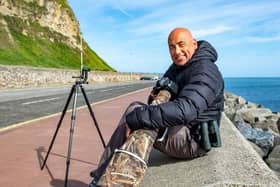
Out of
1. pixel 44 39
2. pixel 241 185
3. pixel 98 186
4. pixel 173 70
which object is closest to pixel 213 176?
pixel 241 185

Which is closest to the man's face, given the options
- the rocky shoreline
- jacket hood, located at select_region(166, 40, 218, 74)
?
jacket hood, located at select_region(166, 40, 218, 74)

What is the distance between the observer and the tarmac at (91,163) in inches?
119

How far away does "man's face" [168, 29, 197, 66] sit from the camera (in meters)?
3.35

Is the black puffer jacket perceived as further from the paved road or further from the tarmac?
the paved road

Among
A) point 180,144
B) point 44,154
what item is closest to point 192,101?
point 180,144

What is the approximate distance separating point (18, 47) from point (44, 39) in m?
11.0

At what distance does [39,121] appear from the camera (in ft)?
34.6

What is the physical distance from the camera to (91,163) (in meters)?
5.71

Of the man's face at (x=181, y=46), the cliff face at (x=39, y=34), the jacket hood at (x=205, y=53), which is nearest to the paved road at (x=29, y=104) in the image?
the man's face at (x=181, y=46)

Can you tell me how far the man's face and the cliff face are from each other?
122 feet

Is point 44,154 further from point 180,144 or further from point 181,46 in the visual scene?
point 181,46

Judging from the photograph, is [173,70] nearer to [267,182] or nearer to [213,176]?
[213,176]

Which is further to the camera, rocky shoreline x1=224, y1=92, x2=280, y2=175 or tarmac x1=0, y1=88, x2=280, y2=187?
rocky shoreline x1=224, y1=92, x2=280, y2=175

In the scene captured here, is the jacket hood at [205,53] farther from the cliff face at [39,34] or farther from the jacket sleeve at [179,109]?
the cliff face at [39,34]
